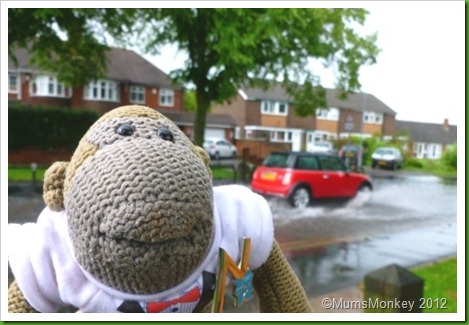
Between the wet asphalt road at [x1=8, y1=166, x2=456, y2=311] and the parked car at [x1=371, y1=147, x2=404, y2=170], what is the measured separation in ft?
0.90

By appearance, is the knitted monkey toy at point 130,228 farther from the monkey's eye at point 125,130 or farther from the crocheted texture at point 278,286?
the crocheted texture at point 278,286

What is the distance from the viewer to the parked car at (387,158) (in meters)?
6.11

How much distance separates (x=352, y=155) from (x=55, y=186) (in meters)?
6.55

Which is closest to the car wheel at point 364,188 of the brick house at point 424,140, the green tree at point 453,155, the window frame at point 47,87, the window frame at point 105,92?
the brick house at point 424,140

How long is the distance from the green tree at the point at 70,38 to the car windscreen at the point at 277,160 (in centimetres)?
251

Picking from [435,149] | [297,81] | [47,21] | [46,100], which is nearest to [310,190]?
[297,81]

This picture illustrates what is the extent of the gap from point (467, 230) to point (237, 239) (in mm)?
958

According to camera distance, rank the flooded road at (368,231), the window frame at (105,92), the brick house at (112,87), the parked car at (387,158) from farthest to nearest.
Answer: the parked car at (387,158)
the brick house at (112,87)
the flooded road at (368,231)
the window frame at (105,92)

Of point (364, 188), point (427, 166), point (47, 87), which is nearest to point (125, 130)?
point (427, 166)

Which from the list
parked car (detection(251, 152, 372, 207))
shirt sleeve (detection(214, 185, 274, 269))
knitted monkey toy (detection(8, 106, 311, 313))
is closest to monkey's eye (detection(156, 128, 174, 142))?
knitted monkey toy (detection(8, 106, 311, 313))

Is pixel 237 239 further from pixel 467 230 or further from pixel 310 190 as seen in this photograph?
pixel 310 190

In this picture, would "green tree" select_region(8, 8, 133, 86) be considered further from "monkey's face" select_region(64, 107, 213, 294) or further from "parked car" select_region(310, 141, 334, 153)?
"monkey's face" select_region(64, 107, 213, 294)

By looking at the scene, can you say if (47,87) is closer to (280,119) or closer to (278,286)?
(280,119)

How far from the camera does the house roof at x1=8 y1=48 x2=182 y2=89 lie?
5.49 m
